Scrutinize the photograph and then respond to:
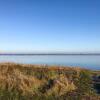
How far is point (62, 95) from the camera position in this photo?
14.8 metres

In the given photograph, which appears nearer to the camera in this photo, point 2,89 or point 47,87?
point 2,89

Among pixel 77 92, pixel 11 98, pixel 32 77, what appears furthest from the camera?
pixel 32 77

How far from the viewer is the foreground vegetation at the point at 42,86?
14.1 metres

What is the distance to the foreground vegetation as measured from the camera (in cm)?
1405

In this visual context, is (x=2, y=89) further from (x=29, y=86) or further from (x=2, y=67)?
(x=2, y=67)

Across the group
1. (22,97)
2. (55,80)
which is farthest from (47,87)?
(22,97)

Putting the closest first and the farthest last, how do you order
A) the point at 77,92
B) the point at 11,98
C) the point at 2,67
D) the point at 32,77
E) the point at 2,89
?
1. the point at 11,98
2. the point at 2,89
3. the point at 77,92
4. the point at 32,77
5. the point at 2,67

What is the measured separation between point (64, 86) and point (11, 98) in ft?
13.0

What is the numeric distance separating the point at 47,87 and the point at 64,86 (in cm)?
96

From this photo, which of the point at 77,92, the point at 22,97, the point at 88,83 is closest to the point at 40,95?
the point at 22,97

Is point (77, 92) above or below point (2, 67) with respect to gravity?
below

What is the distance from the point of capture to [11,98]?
1289 cm

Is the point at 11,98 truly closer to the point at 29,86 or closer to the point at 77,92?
the point at 29,86

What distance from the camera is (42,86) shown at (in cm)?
1600
